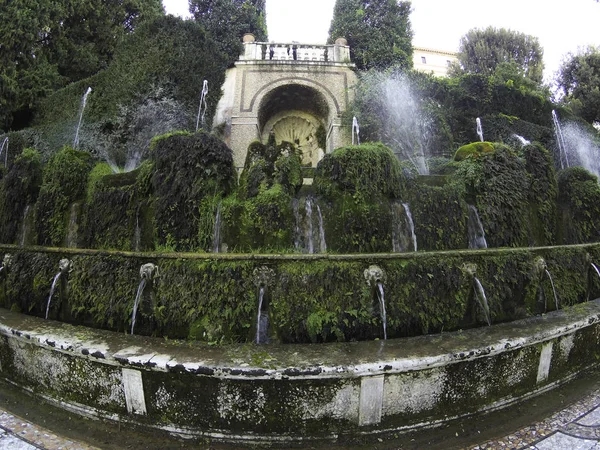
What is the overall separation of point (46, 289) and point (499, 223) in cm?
519

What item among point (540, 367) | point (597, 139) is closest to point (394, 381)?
point (540, 367)

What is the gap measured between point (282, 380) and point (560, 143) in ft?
58.0

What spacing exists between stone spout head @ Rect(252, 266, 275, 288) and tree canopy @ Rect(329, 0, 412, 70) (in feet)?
50.1

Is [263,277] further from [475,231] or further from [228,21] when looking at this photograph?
[228,21]

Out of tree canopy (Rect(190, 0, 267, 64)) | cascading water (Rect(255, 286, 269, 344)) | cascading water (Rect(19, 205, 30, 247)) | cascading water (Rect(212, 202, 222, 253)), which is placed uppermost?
tree canopy (Rect(190, 0, 267, 64))

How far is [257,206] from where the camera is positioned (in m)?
3.57

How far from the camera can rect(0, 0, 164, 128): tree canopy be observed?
495 inches

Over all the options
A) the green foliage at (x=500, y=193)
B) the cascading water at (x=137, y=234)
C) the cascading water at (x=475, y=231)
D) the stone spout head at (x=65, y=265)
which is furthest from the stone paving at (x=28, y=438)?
the green foliage at (x=500, y=193)

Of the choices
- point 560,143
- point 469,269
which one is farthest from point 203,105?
point 560,143

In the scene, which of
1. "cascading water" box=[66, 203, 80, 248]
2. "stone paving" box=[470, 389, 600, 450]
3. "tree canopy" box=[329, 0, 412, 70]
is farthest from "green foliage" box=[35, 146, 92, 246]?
"tree canopy" box=[329, 0, 412, 70]

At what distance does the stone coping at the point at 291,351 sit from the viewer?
6.95 ft

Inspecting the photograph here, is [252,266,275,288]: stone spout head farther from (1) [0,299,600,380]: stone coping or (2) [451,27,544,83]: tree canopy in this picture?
(2) [451,27,544,83]: tree canopy

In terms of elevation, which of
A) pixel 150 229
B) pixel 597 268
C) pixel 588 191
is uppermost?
pixel 588 191

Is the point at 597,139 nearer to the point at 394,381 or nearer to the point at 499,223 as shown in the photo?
the point at 499,223
